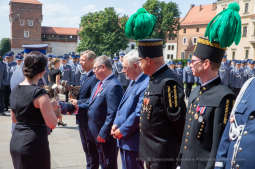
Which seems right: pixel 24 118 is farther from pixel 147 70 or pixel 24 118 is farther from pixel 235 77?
pixel 235 77

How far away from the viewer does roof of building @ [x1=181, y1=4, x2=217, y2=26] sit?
222 ft

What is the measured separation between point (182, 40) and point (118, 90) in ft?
232

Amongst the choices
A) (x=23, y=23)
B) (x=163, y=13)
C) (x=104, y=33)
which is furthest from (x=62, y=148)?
(x=23, y=23)

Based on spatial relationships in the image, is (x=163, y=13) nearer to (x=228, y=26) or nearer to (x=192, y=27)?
(x=192, y=27)

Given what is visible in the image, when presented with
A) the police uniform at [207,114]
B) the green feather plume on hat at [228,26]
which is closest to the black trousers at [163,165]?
the police uniform at [207,114]

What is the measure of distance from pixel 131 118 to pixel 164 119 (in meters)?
0.61

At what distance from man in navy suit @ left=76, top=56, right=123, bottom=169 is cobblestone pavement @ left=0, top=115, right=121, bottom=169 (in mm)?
1251

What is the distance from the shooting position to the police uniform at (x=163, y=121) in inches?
110

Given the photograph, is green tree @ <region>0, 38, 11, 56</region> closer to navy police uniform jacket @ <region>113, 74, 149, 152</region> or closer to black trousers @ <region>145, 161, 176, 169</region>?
navy police uniform jacket @ <region>113, 74, 149, 152</region>

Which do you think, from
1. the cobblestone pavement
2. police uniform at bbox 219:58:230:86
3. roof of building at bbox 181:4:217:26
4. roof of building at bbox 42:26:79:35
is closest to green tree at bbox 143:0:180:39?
roof of building at bbox 181:4:217:26

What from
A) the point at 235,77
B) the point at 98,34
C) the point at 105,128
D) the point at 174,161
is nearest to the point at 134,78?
the point at 105,128

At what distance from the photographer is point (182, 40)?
72.2 meters

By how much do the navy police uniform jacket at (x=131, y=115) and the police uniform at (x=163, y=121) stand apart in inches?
14.0

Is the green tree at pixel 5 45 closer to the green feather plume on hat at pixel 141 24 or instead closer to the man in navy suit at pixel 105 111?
the man in navy suit at pixel 105 111
